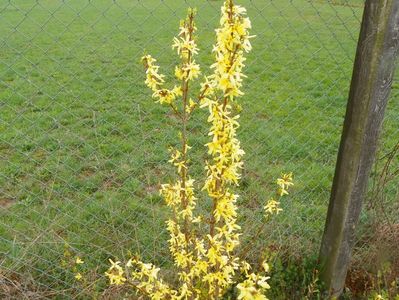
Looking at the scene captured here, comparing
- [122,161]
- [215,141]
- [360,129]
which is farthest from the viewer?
[122,161]

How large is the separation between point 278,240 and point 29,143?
120 inches

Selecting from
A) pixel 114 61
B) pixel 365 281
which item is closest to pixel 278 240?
pixel 365 281

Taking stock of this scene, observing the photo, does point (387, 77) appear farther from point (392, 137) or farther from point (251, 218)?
point (392, 137)

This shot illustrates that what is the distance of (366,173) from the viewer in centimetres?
248

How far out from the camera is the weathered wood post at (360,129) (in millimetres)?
2164

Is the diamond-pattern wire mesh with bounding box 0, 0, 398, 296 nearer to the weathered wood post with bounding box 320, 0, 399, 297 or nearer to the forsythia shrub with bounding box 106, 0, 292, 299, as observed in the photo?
the weathered wood post with bounding box 320, 0, 399, 297

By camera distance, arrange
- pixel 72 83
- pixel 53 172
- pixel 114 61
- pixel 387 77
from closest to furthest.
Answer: pixel 387 77, pixel 53 172, pixel 72 83, pixel 114 61

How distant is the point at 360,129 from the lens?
236 centimetres

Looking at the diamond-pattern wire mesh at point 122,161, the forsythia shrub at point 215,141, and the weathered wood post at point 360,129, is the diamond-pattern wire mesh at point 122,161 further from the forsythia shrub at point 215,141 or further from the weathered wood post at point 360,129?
the forsythia shrub at point 215,141

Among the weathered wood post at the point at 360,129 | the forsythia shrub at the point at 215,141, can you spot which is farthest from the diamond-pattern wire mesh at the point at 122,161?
the forsythia shrub at the point at 215,141

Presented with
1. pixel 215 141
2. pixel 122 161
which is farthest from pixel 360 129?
pixel 122 161

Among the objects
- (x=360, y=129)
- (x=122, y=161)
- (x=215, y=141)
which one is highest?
(x=215, y=141)

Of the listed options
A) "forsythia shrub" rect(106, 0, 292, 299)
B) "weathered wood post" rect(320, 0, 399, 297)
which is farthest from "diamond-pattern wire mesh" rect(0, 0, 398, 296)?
"forsythia shrub" rect(106, 0, 292, 299)

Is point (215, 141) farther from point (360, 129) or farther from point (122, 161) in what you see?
point (122, 161)
